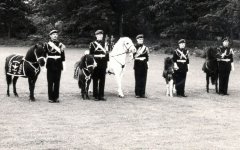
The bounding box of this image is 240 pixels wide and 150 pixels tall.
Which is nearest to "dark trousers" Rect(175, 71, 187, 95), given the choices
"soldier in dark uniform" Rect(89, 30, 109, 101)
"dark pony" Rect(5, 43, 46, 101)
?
"soldier in dark uniform" Rect(89, 30, 109, 101)

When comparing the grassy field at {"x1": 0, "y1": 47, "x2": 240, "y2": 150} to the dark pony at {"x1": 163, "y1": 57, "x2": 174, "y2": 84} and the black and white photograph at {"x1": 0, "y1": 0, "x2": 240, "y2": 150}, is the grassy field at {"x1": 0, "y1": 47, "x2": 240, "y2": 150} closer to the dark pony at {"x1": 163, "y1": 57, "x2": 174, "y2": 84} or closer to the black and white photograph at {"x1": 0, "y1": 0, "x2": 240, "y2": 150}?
the black and white photograph at {"x1": 0, "y1": 0, "x2": 240, "y2": 150}

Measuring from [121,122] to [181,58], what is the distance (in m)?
5.75

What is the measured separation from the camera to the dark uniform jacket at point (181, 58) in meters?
16.2

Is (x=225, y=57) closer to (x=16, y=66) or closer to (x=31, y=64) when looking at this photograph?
(x=31, y=64)

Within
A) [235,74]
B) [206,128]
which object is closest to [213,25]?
[235,74]

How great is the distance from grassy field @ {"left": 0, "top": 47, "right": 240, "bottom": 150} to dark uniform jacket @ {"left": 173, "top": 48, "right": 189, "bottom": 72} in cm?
102

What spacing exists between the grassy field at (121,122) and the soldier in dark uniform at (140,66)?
404 mm

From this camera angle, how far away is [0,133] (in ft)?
31.5

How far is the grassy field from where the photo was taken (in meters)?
8.95

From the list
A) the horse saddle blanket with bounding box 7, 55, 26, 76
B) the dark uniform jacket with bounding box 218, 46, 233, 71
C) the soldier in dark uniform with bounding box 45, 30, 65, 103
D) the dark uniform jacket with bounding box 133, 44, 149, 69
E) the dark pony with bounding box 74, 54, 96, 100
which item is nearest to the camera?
the soldier in dark uniform with bounding box 45, 30, 65, 103

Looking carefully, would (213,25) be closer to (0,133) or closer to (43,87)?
(43,87)

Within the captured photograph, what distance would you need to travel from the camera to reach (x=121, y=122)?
11094 millimetres

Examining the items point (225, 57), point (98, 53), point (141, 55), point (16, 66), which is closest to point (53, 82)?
point (16, 66)

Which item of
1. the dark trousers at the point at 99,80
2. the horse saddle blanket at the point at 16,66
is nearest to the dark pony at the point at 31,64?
the horse saddle blanket at the point at 16,66
